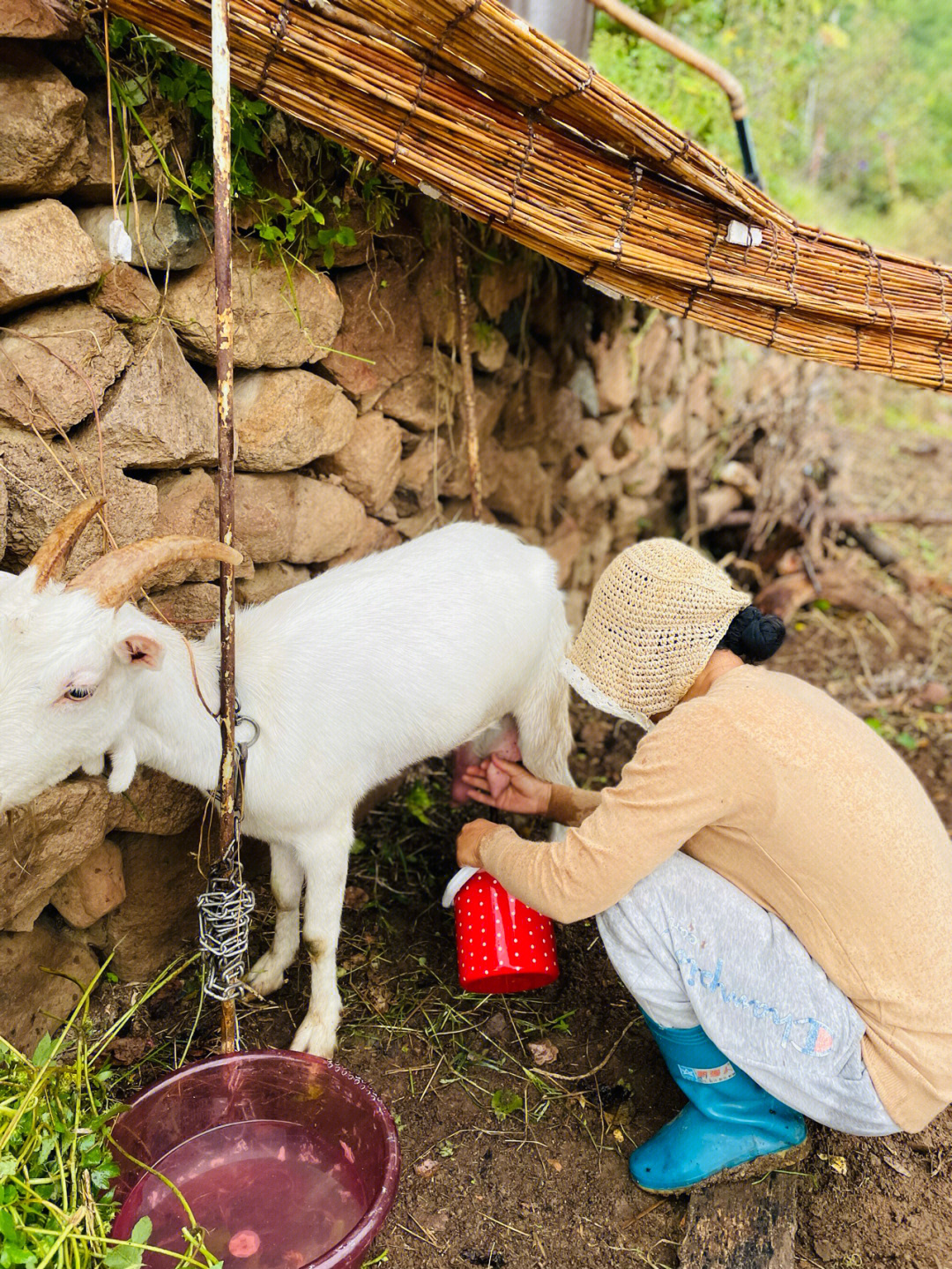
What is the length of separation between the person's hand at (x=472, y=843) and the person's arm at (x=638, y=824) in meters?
0.22

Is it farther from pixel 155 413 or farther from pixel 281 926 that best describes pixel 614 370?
pixel 281 926

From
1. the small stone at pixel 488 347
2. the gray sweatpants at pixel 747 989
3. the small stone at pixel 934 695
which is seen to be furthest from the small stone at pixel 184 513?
the small stone at pixel 934 695

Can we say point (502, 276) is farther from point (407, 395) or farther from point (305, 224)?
point (305, 224)

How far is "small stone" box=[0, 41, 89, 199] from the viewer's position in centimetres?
211

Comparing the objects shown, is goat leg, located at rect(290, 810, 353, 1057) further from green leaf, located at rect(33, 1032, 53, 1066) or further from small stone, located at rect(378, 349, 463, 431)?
small stone, located at rect(378, 349, 463, 431)

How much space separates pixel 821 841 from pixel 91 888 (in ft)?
5.81

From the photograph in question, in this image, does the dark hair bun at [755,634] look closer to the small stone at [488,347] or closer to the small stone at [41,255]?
the small stone at [41,255]

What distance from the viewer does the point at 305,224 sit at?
9.15 ft

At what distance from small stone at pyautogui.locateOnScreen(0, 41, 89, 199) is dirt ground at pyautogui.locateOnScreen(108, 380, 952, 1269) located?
2042 mm

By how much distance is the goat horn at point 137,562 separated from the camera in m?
1.93

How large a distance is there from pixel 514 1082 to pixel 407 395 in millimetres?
2082

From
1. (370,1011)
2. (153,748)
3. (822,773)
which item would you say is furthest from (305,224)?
(370,1011)

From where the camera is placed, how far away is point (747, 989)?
7.45 ft

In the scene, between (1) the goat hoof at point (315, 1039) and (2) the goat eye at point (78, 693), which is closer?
(2) the goat eye at point (78, 693)
